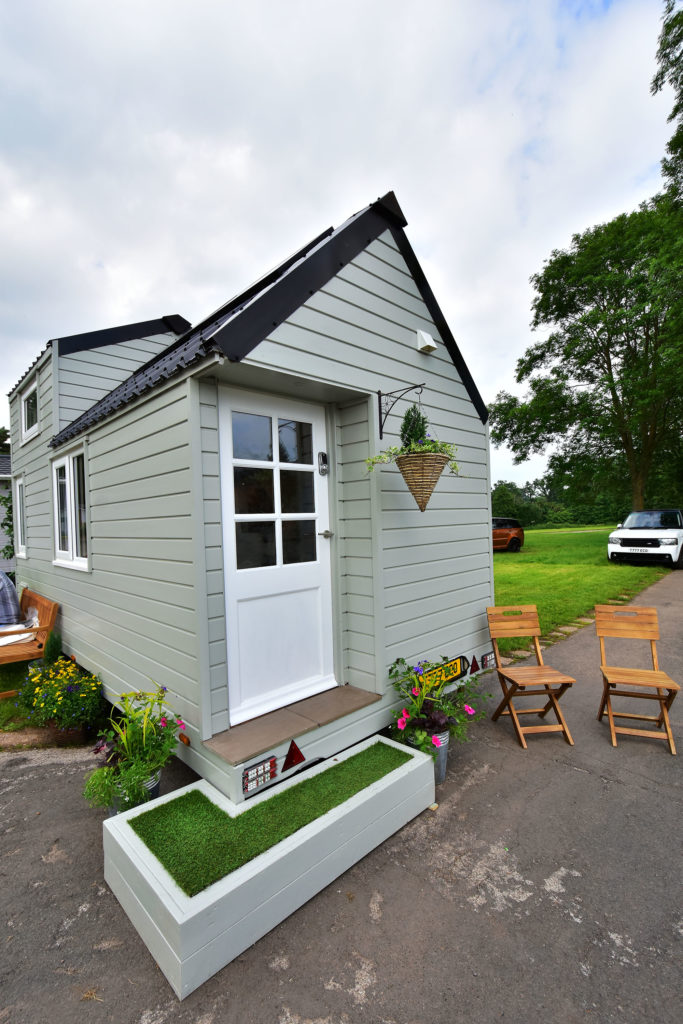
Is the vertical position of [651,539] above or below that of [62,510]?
below

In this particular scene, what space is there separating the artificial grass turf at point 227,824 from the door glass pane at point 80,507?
3.10 metres

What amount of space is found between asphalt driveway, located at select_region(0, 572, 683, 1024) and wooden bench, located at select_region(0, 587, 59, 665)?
A: 240 centimetres

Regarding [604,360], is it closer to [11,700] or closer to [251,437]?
[251,437]

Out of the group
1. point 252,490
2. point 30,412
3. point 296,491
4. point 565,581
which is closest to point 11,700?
point 252,490

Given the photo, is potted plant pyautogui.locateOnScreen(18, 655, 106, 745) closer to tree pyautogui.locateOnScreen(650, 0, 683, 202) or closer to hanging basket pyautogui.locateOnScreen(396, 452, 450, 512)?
hanging basket pyautogui.locateOnScreen(396, 452, 450, 512)

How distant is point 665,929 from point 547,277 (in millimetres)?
20536

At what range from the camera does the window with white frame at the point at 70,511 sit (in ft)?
15.0

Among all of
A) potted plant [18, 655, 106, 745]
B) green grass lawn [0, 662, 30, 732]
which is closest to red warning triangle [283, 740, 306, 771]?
potted plant [18, 655, 106, 745]

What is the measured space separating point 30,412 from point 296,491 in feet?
20.6

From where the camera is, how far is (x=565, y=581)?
33.2 ft

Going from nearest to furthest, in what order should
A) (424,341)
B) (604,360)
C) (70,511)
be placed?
(424,341) < (70,511) < (604,360)

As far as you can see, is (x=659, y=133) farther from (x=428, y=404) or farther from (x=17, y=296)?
(x=17, y=296)

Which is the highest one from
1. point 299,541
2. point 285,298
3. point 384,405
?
point 285,298

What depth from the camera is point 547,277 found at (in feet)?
56.9
